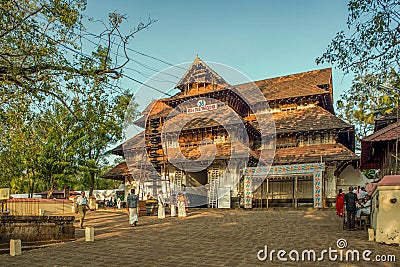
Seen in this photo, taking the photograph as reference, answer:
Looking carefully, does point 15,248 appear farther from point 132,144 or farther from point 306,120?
point 132,144

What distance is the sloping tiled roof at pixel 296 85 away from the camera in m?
→ 30.1

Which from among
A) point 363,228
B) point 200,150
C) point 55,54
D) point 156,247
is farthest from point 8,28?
point 200,150

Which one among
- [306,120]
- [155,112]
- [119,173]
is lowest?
[119,173]

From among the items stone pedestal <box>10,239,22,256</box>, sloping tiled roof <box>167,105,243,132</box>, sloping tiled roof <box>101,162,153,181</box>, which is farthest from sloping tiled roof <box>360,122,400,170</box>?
sloping tiled roof <box>101,162,153,181</box>

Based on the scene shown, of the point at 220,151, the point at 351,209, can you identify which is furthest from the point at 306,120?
the point at 351,209

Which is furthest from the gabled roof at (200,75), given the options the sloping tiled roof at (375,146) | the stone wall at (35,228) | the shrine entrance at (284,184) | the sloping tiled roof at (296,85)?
the stone wall at (35,228)

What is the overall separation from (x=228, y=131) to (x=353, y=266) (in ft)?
72.3

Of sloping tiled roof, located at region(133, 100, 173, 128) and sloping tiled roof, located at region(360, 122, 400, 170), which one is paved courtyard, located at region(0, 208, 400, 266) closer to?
sloping tiled roof, located at region(360, 122, 400, 170)

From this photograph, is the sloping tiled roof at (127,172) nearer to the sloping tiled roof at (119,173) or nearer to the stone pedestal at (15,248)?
the sloping tiled roof at (119,173)

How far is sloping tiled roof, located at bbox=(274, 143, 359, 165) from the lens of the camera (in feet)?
81.1

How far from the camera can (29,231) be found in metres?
10.9

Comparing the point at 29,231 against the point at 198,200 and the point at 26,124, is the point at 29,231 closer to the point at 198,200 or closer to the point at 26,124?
the point at 26,124

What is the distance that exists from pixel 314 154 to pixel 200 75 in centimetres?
1230

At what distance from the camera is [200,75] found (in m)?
33.0
